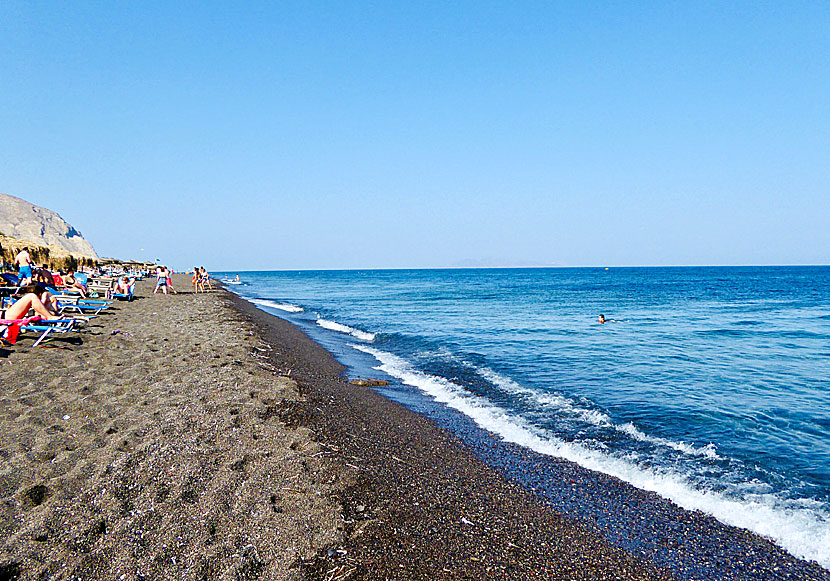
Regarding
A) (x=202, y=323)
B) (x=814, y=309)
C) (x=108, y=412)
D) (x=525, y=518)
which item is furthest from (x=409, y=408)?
(x=814, y=309)

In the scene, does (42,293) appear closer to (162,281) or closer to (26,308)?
(26,308)

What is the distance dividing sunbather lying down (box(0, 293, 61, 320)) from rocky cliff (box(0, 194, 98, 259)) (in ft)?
572

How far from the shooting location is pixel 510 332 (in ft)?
75.8

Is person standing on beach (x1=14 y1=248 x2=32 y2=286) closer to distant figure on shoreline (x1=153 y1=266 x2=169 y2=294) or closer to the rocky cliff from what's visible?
distant figure on shoreline (x1=153 y1=266 x2=169 y2=294)

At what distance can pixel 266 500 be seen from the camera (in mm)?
4867

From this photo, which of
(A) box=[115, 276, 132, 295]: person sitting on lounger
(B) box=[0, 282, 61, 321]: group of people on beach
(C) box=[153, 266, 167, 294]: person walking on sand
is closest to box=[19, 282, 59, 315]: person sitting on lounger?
(B) box=[0, 282, 61, 321]: group of people on beach

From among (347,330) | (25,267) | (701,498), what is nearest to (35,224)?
(347,330)

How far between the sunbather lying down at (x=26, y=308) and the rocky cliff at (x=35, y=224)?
6860 inches

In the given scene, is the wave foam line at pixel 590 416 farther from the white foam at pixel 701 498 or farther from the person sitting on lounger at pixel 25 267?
the person sitting on lounger at pixel 25 267

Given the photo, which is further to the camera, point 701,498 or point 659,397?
point 659,397

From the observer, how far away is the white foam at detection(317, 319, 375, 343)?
21.9m

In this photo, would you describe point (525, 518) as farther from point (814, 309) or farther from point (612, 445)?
point (814, 309)

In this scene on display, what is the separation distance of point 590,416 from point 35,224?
223759mm

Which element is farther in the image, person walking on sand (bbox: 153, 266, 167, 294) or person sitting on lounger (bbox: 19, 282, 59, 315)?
person walking on sand (bbox: 153, 266, 167, 294)
